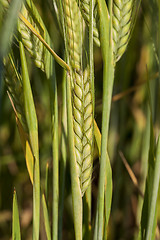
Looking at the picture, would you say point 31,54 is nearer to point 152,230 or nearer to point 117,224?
point 152,230

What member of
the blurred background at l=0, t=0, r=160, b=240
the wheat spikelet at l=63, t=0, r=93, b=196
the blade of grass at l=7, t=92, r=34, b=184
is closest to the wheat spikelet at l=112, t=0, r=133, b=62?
the wheat spikelet at l=63, t=0, r=93, b=196

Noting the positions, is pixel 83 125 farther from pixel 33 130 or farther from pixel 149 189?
pixel 149 189

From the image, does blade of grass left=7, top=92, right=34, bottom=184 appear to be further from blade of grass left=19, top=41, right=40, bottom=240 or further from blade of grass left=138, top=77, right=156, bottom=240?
blade of grass left=138, top=77, right=156, bottom=240

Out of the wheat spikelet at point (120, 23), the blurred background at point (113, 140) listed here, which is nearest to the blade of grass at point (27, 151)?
the wheat spikelet at point (120, 23)

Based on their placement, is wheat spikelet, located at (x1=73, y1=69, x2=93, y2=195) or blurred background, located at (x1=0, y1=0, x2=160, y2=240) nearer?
wheat spikelet, located at (x1=73, y1=69, x2=93, y2=195)

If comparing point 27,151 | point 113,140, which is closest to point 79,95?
point 27,151
